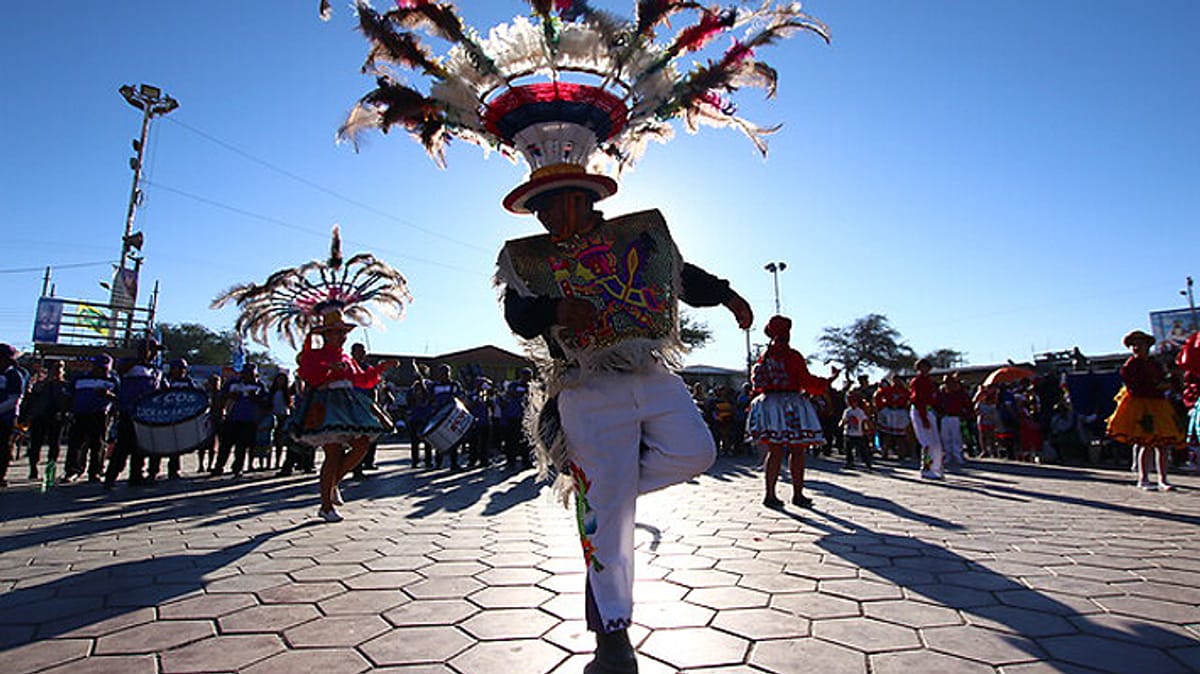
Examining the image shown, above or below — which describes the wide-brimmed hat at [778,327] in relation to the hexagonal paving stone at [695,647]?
above

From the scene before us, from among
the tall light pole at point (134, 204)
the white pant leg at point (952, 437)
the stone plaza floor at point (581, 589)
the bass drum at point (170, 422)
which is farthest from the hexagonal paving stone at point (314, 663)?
Answer: the tall light pole at point (134, 204)

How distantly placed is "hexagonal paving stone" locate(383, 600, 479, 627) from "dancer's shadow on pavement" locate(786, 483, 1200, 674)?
1814 millimetres

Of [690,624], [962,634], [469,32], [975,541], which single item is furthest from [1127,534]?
[469,32]

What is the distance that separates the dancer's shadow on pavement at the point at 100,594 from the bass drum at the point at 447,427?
13.9 feet

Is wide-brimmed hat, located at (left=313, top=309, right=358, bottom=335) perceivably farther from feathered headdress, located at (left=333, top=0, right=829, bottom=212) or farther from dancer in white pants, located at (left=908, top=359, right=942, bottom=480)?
dancer in white pants, located at (left=908, top=359, right=942, bottom=480)

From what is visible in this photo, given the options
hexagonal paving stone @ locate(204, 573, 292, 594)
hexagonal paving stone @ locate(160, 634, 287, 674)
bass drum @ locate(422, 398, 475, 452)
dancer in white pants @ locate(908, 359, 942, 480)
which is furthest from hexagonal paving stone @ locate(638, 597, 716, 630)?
dancer in white pants @ locate(908, 359, 942, 480)

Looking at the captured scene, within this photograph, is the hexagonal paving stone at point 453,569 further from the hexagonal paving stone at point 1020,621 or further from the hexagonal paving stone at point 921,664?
the hexagonal paving stone at point 1020,621

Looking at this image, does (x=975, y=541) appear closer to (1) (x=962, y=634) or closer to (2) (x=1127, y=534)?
(2) (x=1127, y=534)

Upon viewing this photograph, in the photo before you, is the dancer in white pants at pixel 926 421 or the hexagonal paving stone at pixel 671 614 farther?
the dancer in white pants at pixel 926 421

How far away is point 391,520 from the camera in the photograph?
510 cm

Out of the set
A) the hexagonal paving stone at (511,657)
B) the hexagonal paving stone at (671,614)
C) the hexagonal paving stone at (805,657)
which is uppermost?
the hexagonal paving stone at (805,657)

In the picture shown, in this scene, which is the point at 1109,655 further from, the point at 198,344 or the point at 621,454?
the point at 198,344

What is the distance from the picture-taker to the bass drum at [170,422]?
7.13 metres

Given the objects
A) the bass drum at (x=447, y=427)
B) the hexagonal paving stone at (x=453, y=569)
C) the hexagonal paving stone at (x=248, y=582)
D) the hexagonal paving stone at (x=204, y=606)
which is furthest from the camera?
the bass drum at (x=447, y=427)
